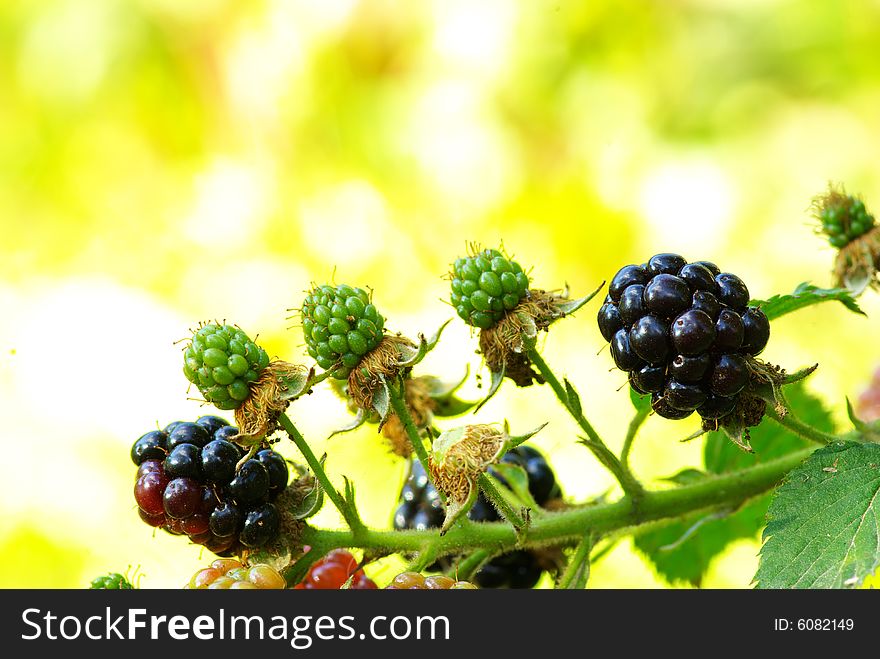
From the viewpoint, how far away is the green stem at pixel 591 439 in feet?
5.63

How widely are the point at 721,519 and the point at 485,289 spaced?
81 cm

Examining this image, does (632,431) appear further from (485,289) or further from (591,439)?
(485,289)

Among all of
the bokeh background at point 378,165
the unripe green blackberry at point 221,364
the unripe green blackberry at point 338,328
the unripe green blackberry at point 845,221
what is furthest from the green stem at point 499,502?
the bokeh background at point 378,165

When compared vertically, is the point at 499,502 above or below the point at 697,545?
below

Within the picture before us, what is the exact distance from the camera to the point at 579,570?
176 centimetres

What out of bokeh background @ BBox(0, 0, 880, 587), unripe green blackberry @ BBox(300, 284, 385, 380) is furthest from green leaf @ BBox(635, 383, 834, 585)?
bokeh background @ BBox(0, 0, 880, 587)

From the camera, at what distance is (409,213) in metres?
5.37

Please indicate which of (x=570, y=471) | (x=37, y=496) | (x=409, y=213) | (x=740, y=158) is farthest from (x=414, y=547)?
(x=740, y=158)

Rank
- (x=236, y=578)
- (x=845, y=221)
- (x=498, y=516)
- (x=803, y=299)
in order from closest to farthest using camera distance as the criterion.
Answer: (x=236, y=578) < (x=803, y=299) < (x=498, y=516) < (x=845, y=221)

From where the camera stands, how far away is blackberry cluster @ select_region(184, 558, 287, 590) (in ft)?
4.97

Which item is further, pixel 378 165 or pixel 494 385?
pixel 378 165

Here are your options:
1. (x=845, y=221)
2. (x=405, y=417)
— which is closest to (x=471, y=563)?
(x=405, y=417)

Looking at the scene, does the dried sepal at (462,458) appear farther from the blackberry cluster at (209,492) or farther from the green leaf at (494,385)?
the blackberry cluster at (209,492)
